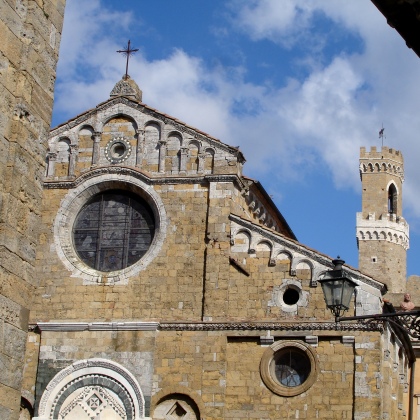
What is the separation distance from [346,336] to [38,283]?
20.4ft

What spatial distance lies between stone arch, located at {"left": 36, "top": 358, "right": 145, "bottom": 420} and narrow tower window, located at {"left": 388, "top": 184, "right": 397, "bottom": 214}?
4784cm

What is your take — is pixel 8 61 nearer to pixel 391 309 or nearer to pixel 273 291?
pixel 273 291

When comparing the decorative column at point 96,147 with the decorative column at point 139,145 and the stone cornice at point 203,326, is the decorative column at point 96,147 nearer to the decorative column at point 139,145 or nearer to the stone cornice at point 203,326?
the decorative column at point 139,145

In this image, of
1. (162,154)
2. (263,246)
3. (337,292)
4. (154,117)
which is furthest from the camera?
(154,117)

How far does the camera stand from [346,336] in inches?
750

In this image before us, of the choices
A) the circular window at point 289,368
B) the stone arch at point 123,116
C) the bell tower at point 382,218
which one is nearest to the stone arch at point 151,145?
the stone arch at point 123,116

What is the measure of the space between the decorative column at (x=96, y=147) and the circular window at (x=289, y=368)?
5538 mm

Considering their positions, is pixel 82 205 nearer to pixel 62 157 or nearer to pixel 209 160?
pixel 62 157

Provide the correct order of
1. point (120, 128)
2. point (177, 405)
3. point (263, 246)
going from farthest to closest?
Result: point (120, 128) < point (263, 246) < point (177, 405)

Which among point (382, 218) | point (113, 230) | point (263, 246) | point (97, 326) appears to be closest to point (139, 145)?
point (113, 230)

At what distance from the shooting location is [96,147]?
21.7m

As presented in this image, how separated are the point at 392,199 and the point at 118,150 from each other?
46.9 meters

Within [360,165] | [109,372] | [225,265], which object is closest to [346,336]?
[225,265]

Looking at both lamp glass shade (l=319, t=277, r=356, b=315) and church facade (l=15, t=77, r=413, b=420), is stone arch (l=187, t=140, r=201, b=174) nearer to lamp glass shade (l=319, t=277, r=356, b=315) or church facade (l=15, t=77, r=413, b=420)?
church facade (l=15, t=77, r=413, b=420)
